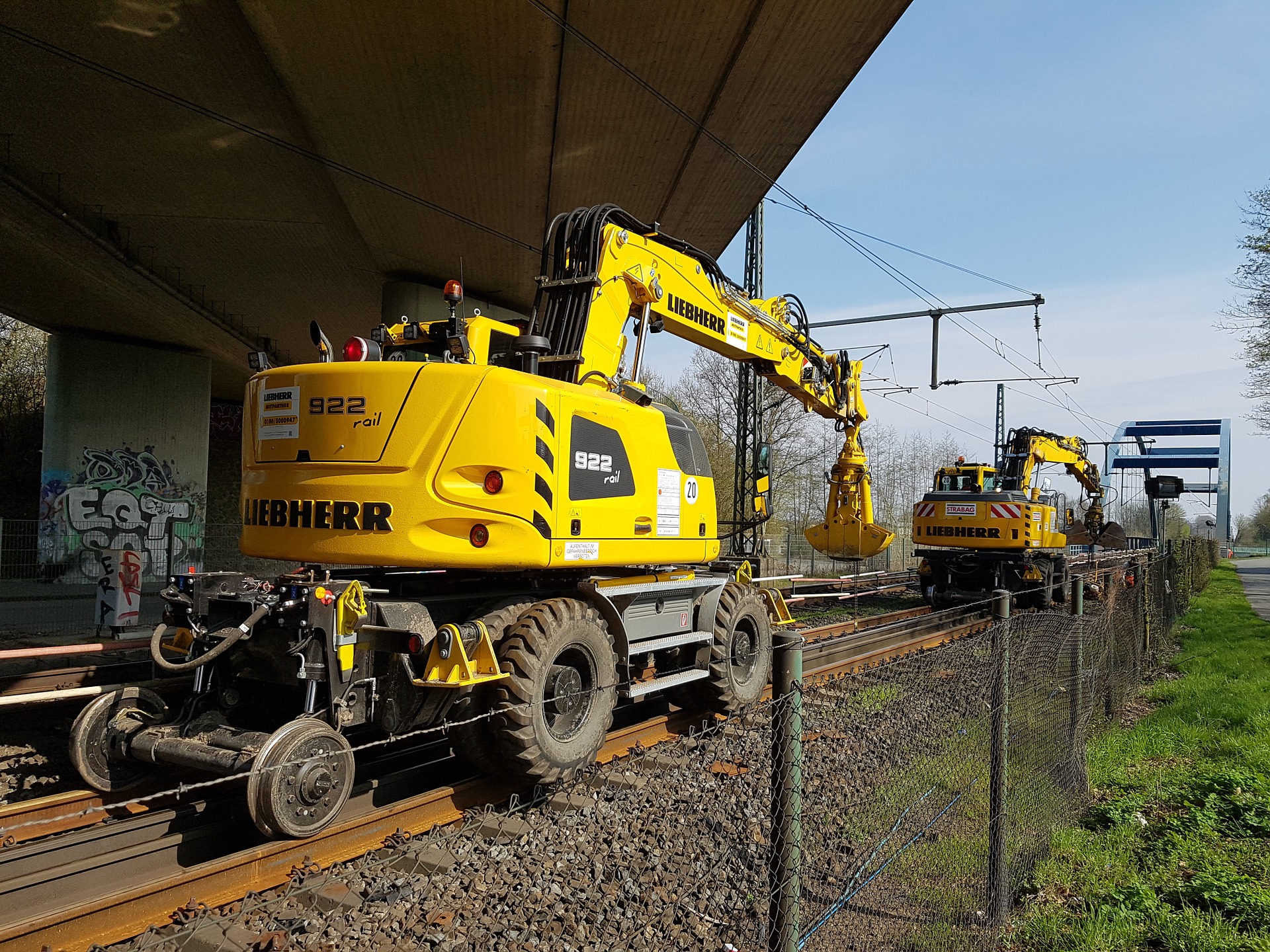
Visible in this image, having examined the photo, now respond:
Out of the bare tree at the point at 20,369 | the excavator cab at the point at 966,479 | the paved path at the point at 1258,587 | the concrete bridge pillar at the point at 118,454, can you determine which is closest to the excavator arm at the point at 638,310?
the excavator cab at the point at 966,479

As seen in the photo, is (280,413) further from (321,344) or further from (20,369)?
(20,369)

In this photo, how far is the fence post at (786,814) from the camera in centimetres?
259

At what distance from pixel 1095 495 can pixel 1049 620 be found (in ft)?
72.2

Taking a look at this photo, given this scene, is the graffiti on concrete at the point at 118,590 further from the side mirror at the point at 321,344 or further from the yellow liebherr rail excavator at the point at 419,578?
the side mirror at the point at 321,344

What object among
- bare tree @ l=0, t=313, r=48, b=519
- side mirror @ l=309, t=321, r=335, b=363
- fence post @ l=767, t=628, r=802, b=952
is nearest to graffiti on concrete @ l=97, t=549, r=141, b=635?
side mirror @ l=309, t=321, r=335, b=363

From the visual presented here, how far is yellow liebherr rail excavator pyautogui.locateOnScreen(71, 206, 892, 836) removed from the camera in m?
4.63

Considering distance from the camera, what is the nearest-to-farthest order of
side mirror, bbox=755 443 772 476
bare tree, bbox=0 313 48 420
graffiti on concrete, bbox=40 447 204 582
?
side mirror, bbox=755 443 772 476 → graffiti on concrete, bbox=40 447 204 582 → bare tree, bbox=0 313 48 420

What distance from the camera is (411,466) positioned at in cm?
484

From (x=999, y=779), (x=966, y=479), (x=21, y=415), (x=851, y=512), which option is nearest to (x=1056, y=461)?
(x=966, y=479)

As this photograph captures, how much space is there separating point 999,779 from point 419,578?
13.6ft

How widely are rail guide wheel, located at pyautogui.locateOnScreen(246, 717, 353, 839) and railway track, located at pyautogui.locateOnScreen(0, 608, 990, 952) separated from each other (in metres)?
0.18

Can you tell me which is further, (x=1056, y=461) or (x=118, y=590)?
(x=1056, y=461)

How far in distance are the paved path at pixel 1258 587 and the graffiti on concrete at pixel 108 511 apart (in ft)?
82.4

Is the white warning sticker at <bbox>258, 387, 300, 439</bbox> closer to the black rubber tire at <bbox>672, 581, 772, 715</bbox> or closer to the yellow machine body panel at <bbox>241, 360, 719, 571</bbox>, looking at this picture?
the yellow machine body panel at <bbox>241, 360, 719, 571</bbox>
